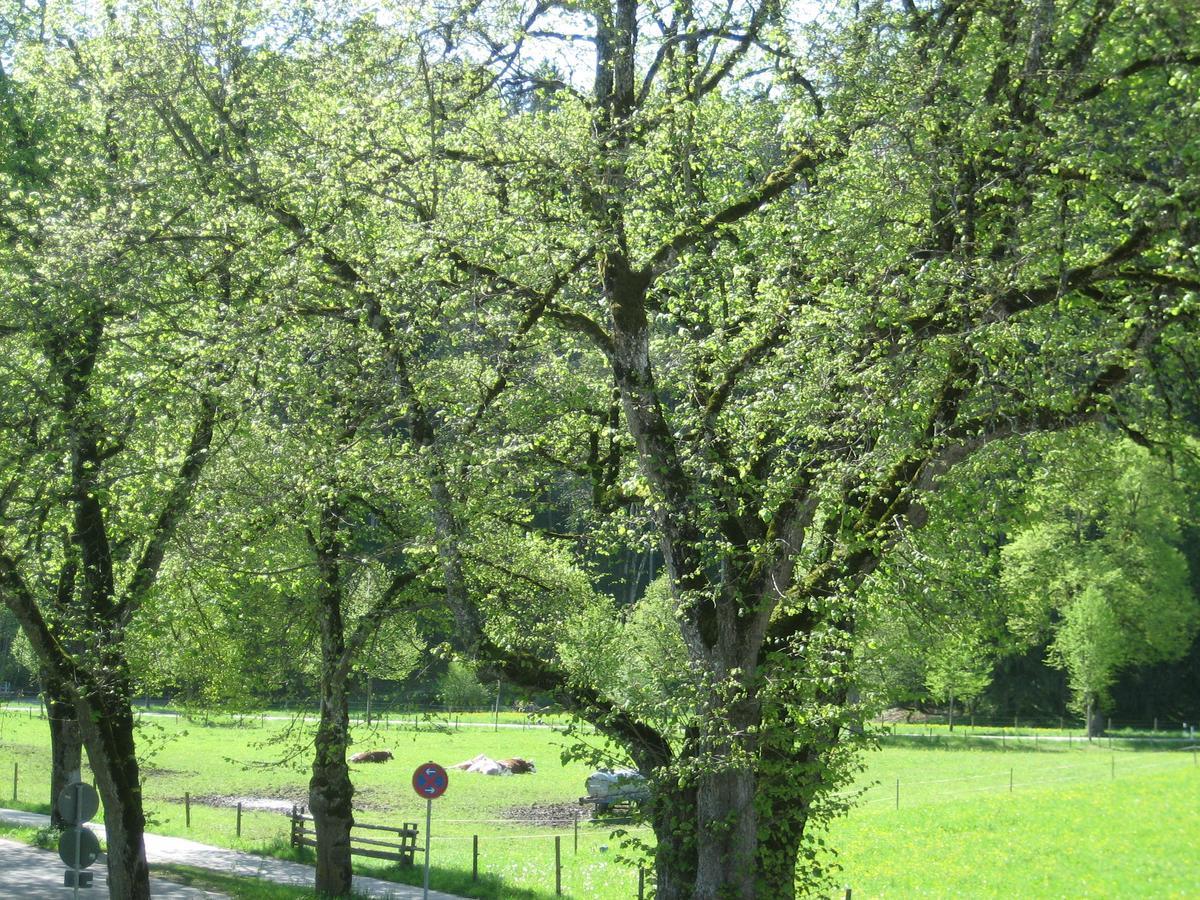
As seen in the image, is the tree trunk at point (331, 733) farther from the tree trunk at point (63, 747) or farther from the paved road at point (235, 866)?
the tree trunk at point (63, 747)

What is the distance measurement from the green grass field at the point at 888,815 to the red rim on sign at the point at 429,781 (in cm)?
87

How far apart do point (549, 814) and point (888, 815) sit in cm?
913

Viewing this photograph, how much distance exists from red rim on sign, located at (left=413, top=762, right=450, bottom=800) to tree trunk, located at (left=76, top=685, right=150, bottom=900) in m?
A: 3.87

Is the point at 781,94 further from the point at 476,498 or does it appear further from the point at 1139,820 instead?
the point at 1139,820

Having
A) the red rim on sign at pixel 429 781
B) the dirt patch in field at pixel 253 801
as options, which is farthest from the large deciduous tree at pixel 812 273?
the dirt patch in field at pixel 253 801

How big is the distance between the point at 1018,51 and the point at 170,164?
31.0ft

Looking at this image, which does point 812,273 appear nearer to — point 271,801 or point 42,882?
point 42,882

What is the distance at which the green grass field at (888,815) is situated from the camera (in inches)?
817

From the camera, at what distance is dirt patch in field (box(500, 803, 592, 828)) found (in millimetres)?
31086

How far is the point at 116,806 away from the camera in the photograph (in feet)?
48.2

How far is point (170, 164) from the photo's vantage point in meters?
13.9

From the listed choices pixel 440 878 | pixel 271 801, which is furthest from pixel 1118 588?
pixel 440 878

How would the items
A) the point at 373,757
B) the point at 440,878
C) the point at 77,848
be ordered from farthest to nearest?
1. the point at 373,757
2. the point at 440,878
3. the point at 77,848

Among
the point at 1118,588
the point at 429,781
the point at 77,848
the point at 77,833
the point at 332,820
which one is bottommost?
the point at 332,820
